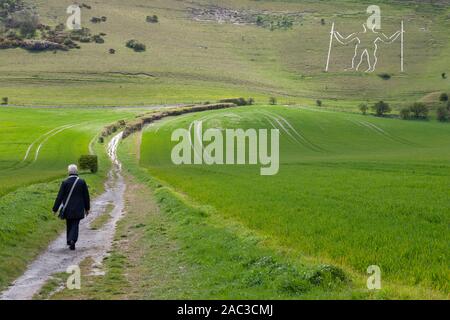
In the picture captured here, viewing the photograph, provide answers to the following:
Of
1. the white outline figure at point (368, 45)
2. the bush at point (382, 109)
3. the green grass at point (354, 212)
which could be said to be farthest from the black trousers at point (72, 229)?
the white outline figure at point (368, 45)

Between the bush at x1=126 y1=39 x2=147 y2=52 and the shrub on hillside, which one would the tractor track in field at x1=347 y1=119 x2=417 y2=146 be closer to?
the bush at x1=126 y1=39 x2=147 y2=52

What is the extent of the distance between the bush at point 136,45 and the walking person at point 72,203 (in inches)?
6800

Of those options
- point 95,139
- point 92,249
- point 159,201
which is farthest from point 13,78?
point 92,249

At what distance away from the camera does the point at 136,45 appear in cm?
18862

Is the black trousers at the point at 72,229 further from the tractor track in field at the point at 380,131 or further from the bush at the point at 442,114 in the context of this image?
the bush at the point at 442,114

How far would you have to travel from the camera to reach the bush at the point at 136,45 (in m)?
189

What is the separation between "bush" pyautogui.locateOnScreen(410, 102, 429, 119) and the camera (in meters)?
119

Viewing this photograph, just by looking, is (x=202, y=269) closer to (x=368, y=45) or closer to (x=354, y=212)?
(x=354, y=212)

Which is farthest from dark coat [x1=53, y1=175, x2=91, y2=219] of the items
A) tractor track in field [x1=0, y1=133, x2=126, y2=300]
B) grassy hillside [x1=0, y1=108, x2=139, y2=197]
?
grassy hillside [x1=0, y1=108, x2=139, y2=197]

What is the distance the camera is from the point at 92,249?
21.4m

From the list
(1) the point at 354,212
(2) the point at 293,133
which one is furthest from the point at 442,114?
(1) the point at 354,212

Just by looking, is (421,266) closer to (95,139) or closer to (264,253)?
(264,253)

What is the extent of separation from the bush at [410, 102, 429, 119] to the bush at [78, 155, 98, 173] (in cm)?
8039
